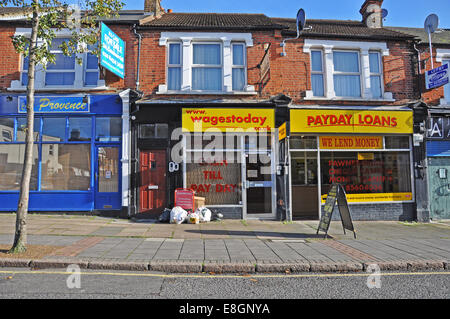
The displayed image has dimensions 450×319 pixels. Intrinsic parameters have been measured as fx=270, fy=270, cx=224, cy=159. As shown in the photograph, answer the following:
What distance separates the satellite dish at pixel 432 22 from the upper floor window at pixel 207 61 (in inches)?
288

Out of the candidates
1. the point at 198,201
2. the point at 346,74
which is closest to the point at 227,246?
the point at 198,201

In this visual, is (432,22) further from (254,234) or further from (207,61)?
(254,234)

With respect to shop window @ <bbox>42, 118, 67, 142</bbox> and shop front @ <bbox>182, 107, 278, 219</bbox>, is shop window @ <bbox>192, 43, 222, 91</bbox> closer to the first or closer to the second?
shop front @ <bbox>182, 107, 278, 219</bbox>

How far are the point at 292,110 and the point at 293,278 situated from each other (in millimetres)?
7024

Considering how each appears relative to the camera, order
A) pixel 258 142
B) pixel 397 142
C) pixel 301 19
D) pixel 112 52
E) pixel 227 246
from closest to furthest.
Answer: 1. pixel 227 246
2. pixel 112 52
3. pixel 301 19
4. pixel 258 142
5. pixel 397 142

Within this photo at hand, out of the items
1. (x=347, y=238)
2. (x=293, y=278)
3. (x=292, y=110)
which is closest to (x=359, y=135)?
(x=292, y=110)

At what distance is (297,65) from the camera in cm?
1073

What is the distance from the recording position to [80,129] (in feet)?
33.1

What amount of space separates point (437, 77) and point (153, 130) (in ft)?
35.8

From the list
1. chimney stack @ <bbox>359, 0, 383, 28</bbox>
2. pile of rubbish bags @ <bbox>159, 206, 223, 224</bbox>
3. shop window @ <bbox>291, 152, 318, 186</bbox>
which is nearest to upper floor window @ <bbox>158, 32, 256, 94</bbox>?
shop window @ <bbox>291, 152, 318, 186</bbox>

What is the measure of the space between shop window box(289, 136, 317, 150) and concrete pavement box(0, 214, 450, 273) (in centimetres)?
297

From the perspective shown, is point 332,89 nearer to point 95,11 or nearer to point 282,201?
point 282,201

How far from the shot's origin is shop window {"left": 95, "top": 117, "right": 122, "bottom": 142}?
10031mm

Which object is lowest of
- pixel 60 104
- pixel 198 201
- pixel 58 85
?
pixel 198 201
